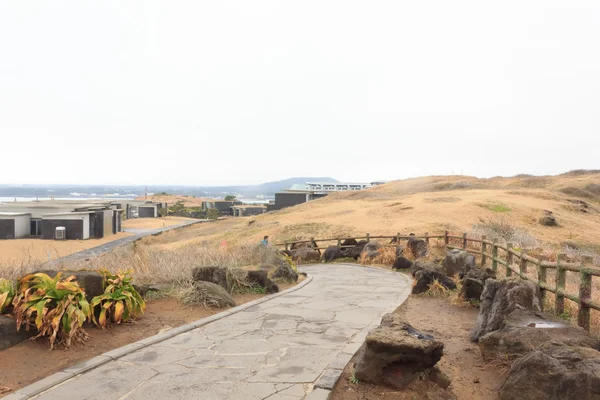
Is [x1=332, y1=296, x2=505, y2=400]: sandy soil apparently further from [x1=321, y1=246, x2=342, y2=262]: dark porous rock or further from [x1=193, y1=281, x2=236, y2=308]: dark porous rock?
[x1=321, y1=246, x2=342, y2=262]: dark porous rock

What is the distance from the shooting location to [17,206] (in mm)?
39812

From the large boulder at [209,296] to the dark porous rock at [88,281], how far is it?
5.39 feet

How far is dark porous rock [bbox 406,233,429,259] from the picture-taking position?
15.2 m

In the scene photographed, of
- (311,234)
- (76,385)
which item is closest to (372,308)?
(76,385)

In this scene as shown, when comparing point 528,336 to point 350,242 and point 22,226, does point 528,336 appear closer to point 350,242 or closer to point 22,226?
point 350,242

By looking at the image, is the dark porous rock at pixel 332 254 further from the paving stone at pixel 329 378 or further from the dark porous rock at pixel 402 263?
the paving stone at pixel 329 378

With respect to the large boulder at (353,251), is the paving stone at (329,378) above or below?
above

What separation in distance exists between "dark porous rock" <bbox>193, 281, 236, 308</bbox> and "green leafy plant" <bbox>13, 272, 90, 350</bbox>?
2112mm

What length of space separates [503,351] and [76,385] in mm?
4257

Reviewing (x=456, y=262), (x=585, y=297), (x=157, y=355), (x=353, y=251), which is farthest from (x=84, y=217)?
(x=585, y=297)

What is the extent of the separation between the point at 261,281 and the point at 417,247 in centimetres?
800

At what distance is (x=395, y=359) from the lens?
4.12 meters

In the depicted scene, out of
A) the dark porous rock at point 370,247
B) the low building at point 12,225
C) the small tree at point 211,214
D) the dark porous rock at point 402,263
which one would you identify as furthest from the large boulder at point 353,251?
the small tree at point 211,214

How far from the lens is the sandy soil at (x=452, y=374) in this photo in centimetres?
399
